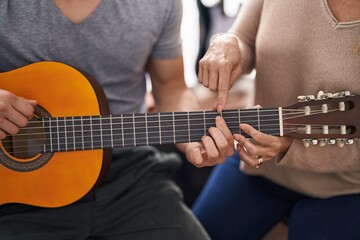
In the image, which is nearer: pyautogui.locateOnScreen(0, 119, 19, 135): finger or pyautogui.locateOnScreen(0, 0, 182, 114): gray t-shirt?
pyautogui.locateOnScreen(0, 119, 19, 135): finger

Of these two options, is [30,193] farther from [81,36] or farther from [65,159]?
[81,36]

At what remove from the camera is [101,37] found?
4.53 feet

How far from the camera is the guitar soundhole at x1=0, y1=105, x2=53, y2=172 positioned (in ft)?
4.18

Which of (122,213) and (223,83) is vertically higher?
(223,83)

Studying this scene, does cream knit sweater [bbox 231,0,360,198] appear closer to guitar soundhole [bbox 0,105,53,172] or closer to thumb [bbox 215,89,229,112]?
thumb [bbox 215,89,229,112]

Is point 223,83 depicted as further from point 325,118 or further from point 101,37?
point 101,37

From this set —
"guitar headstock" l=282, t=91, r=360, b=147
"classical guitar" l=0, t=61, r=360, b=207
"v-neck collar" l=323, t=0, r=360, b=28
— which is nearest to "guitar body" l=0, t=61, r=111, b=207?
"classical guitar" l=0, t=61, r=360, b=207

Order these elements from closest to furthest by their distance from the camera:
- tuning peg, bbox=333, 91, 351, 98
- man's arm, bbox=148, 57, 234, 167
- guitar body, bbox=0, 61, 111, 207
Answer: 1. tuning peg, bbox=333, 91, 351, 98
2. guitar body, bbox=0, 61, 111, 207
3. man's arm, bbox=148, 57, 234, 167

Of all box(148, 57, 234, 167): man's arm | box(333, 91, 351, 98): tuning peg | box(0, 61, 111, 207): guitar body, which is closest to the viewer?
box(333, 91, 351, 98): tuning peg

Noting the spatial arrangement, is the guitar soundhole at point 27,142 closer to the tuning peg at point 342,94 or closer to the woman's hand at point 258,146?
the woman's hand at point 258,146

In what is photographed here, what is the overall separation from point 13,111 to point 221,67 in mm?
481

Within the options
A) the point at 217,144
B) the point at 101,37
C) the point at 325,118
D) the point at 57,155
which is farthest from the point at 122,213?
the point at 325,118

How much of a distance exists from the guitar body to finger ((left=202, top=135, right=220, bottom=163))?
24 cm

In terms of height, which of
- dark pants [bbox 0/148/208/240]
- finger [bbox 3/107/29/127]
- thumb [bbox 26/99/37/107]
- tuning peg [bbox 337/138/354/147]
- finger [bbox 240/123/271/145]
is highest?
tuning peg [bbox 337/138/354/147]
